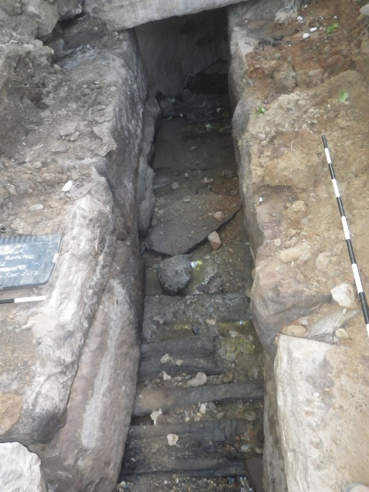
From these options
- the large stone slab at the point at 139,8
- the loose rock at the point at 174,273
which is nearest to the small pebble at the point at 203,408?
the loose rock at the point at 174,273

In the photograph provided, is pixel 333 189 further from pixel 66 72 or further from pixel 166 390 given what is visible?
pixel 66 72

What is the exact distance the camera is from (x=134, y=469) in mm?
3051

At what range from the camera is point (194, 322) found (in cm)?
372

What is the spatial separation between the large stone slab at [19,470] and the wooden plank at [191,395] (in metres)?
1.14

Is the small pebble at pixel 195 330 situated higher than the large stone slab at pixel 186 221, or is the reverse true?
the large stone slab at pixel 186 221

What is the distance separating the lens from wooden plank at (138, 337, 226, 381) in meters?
3.38

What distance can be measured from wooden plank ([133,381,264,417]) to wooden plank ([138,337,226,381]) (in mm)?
148

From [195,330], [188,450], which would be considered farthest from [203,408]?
[195,330]

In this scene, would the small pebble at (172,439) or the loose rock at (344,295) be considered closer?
the loose rock at (344,295)

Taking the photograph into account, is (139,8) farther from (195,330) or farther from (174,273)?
(195,330)

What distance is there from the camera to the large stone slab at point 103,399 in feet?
7.73

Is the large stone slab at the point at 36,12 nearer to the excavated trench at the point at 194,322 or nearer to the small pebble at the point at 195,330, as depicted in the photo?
the excavated trench at the point at 194,322

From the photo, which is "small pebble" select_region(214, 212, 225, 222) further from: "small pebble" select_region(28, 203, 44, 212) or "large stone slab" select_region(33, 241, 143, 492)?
"small pebble" select_region(28, 203, 44, 212)

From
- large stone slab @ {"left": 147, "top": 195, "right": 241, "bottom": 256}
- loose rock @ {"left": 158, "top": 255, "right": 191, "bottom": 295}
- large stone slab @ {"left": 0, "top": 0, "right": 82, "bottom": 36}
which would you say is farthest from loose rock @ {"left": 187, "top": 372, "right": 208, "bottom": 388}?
large stone slab @ {"left": 0, "top": 0, "right": 82, "bottom": 36}
